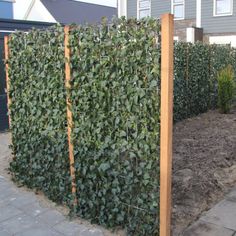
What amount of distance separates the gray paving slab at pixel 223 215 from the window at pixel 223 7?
1265 cm

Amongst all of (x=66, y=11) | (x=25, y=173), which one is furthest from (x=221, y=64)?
(x=66, y=11)

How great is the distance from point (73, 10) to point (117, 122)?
25.8 metres

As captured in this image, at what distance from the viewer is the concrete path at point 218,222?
3232 millimetres

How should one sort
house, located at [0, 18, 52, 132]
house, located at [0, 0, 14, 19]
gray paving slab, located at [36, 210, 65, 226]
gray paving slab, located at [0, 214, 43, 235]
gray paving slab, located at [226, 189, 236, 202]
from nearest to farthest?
1. gray paving slab, located at [0, 214, 43, 235]
2. gray paving slab, located at [36, 210, 65, 226]
3. gray paving slab, located at [226, 189, 236, 202]
4. house, located at [0, 18, 52, 132]
5. house, located at [0, 0, 14, 19]

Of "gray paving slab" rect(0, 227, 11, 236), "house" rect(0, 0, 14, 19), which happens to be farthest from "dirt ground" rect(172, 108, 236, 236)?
"house" rect(0, 0, 14, 19)

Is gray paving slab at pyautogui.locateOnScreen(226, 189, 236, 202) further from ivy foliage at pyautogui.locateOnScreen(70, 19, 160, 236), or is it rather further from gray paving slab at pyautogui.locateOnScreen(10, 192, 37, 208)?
gray paving slab at pyautogui.locateOnScreen(10, 192, 37, 208)

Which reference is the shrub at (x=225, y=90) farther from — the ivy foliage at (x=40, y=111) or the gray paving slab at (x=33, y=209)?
the gray paving slab at (x=33, y=209)

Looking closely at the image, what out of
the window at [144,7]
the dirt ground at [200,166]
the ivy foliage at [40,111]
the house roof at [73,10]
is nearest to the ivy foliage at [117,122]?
the ivy foliage at [40,111]

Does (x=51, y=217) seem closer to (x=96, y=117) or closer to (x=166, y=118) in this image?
(x=96, y=117)

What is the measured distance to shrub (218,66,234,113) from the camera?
8.67m

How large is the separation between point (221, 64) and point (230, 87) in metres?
0.91

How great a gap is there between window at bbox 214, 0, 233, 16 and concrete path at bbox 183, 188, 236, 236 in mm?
12665

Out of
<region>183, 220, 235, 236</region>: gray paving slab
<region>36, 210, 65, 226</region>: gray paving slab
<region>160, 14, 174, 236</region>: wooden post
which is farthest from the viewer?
<region>36, 210, 65, 226</region>: gray paving slab

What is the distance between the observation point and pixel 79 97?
11.3 ft
